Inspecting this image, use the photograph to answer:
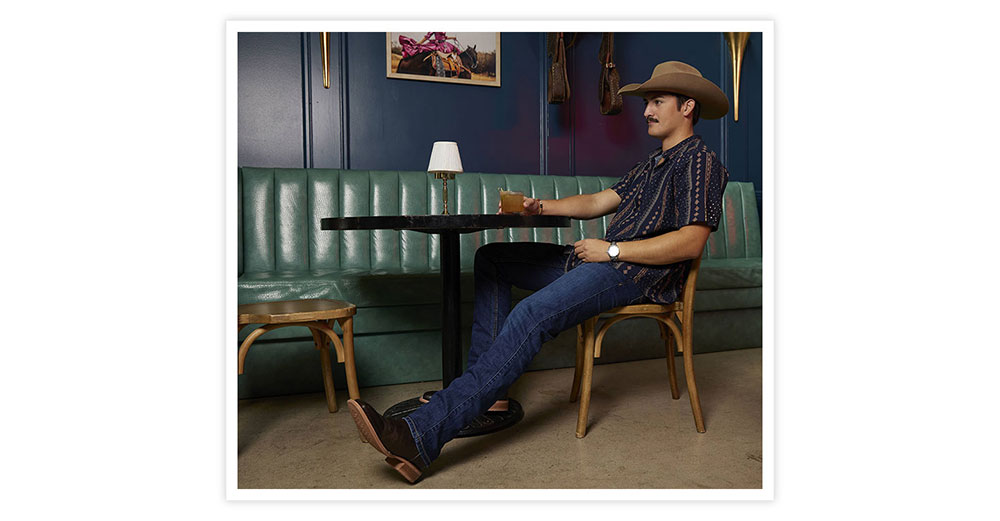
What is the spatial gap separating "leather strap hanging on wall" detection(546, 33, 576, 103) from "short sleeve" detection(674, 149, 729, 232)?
7.07ft

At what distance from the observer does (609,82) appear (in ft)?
13.0

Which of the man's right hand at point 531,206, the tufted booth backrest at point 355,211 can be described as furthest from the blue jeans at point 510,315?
the tufted booth backrest at point 355,211

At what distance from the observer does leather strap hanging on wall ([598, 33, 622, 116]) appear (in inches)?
155

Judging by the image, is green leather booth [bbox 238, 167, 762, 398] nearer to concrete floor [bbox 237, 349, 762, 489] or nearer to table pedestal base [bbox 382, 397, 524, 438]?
concrete floor [bbox 237, 349, 762, 489]

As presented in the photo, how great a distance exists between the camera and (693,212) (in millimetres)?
1854

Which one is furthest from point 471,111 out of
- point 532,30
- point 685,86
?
point 532,30

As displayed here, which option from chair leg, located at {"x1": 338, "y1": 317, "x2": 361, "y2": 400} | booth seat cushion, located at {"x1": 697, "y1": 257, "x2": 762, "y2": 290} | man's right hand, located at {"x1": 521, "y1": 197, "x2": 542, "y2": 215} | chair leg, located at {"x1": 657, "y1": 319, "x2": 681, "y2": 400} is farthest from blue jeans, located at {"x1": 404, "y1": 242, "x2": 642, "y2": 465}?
booth seat cushion, located at {"x1": 697, "y1": 257, "x2": 762, "y2": 290}

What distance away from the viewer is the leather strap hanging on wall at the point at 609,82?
393 cm

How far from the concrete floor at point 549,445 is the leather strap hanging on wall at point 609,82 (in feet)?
6.12

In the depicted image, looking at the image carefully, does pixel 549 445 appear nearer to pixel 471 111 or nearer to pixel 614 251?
pixel 614 251

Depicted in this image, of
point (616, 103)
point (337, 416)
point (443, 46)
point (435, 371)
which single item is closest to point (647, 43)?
point (616, 103)

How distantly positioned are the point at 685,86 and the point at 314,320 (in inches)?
51.6

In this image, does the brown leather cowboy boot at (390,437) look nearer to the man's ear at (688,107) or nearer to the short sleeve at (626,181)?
the short sleeve at (626,181)
